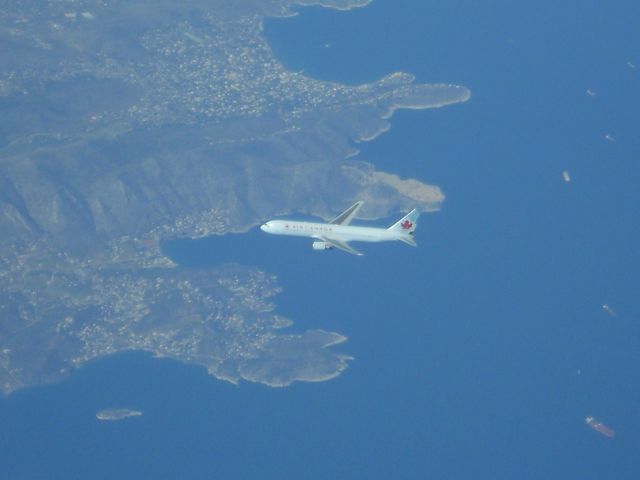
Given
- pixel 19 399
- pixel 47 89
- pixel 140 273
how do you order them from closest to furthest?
pixel 19 399
pixel 140 273
pixel 47 89

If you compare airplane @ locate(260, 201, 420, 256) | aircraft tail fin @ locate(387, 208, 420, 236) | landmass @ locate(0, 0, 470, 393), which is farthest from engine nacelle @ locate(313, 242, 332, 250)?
landmass @ locate(0, 0, 470, 393)

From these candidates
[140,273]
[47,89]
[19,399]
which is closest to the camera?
[19,399]

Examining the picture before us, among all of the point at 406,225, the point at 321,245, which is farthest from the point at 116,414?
the point at 406,225

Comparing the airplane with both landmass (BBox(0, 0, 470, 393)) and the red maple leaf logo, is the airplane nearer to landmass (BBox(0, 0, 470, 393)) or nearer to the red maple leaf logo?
the red maple leaf logo

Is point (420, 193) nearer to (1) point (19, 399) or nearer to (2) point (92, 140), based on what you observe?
(2) point (92, 140)

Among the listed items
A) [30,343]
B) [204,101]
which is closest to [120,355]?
[30,343]
